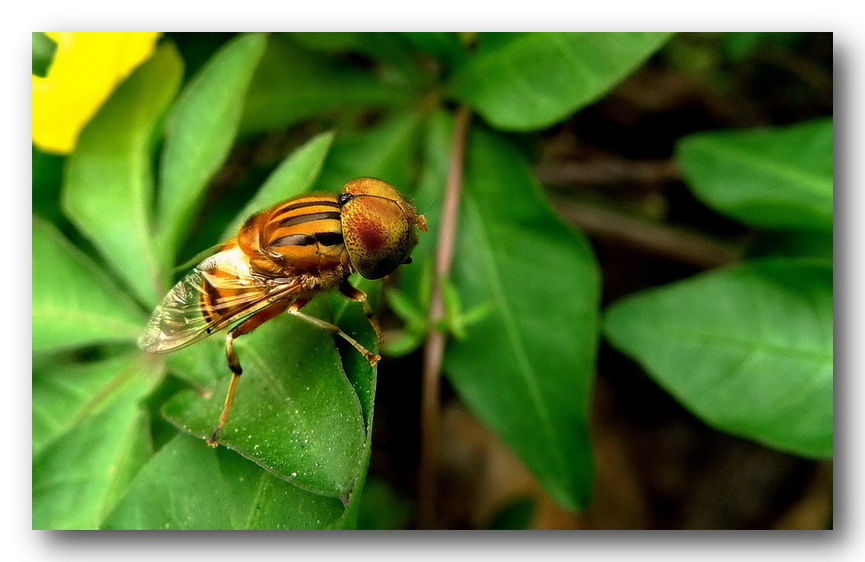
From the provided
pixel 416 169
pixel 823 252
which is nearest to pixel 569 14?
pixel 416 169

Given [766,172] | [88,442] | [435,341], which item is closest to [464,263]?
[435,341]

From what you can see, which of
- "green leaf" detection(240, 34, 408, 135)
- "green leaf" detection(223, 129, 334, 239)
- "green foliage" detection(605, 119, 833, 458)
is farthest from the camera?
"green leaf" detection(240, 34, 408, 135)

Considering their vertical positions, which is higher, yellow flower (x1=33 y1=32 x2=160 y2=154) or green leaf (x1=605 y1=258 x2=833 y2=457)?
yellow flower (x1=33 y1=32 x2=160 y2=154)

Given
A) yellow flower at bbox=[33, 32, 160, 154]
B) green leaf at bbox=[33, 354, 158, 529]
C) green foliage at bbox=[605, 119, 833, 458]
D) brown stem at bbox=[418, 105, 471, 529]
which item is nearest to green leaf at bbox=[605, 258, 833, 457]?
green foliage at bbox=[605, 119, 833, 458]

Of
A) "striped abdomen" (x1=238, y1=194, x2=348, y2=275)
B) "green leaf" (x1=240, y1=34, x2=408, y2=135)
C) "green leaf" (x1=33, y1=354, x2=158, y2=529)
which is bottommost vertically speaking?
"green leaf" (x1=33, y1=354, x2=158, y2=529)

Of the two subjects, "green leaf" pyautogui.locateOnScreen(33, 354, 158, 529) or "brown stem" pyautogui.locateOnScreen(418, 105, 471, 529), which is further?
"brown stem" pyautogui.locateOnScreen(418, 105, 471, 529)

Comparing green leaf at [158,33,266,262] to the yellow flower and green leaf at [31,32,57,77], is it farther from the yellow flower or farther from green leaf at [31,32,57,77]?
green leaf at [31,32,57,77]

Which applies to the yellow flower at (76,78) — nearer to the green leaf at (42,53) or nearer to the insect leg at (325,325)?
the green leaf at (42,53)

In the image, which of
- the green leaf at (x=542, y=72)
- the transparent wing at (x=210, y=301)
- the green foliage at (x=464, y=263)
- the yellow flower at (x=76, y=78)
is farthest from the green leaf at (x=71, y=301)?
the green leaf at (x=542, y=72)

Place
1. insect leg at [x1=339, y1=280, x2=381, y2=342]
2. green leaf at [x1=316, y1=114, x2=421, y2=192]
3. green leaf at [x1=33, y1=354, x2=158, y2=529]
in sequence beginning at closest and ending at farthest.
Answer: insect leg at [x1=339, y1=280, x2=381, y2=342] < green leaf at [x1=33, y1=354, x2=158, y2=529] < green leaf at [x1=316, y1=114, x2=421, y2=192]
